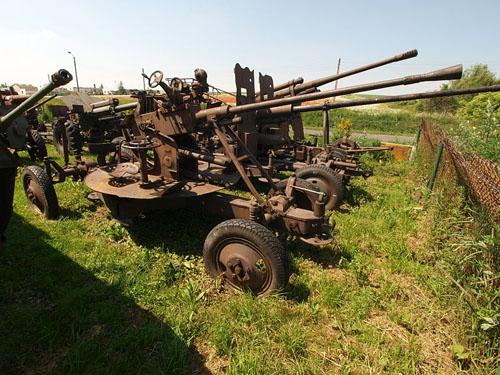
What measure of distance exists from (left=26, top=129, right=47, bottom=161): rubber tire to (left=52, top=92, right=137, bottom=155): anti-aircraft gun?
2.14 ft

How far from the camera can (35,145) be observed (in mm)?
8797

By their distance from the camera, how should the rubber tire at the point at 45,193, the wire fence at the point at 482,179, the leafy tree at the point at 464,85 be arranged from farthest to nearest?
the leafy tree at the point at 464,85, the rubber tire at the point at 45,193, the wire fence at the point at 482,179

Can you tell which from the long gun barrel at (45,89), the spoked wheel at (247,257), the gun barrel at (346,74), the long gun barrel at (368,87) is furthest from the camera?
the gun barrel at (346,74)

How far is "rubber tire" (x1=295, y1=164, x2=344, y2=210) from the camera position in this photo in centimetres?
556

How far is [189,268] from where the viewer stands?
143 inches

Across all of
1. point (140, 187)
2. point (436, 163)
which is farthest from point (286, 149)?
point (140, 187)

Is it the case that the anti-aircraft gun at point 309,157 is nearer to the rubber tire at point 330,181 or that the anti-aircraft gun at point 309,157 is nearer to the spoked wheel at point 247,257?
the rubber tire at point 330,181

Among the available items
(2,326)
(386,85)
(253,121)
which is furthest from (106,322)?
(253,121)

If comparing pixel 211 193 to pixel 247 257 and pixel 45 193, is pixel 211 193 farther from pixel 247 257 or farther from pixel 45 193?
pixel 45 193

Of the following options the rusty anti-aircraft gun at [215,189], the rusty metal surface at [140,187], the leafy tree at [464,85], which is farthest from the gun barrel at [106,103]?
the leafy tree at [464,85]

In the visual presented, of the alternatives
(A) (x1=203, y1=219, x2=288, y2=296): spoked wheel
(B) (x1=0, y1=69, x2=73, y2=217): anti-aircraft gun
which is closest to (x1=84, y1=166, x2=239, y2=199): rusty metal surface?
(B) (x1=0, y1=69, x2=73, y2=217): anti-aircraft gun

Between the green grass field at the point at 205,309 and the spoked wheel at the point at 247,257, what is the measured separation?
0.48 ft

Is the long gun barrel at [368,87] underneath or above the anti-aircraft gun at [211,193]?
above

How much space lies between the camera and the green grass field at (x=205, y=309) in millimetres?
2373
